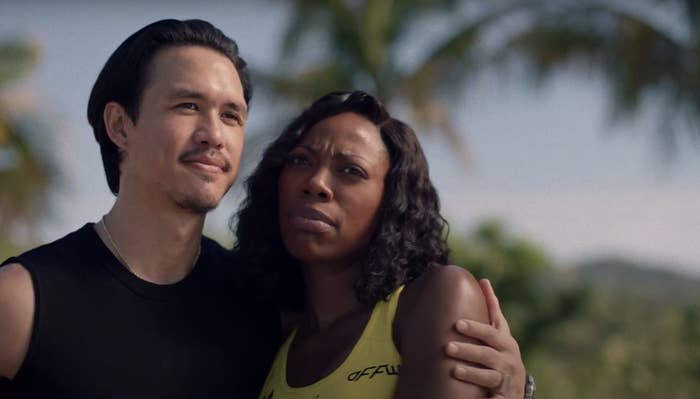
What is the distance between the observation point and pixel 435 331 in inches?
127

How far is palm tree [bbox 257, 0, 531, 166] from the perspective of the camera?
16094 millimetres

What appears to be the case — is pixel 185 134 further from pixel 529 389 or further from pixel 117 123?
pixel 529 389

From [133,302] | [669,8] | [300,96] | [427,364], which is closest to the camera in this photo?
[427,364]

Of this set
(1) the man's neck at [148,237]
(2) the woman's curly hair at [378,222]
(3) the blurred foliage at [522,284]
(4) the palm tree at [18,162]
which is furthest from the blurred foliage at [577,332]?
(1) the man's neck at [148,237]

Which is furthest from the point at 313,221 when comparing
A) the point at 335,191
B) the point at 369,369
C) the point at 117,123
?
the point at 117,123

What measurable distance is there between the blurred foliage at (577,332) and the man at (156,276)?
10.1m

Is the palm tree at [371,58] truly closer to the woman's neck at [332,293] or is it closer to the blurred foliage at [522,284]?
the blurred foliage at [522,284]

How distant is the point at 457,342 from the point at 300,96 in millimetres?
13951

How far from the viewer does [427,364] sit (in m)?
3.20

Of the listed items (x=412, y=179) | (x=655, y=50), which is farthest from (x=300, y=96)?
(x=412, y=179)

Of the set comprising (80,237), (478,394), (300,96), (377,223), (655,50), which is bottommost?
(478,394)

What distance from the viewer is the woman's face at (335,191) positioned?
3545 millimetres

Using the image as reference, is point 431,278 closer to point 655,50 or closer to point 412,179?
point 412,179

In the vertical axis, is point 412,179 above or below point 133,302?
above
